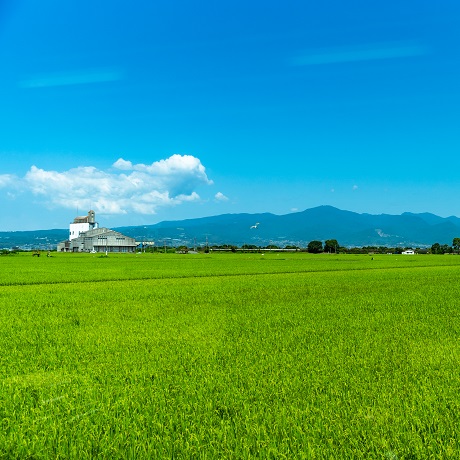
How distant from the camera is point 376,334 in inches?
257

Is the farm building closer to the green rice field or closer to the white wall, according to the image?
the white wall

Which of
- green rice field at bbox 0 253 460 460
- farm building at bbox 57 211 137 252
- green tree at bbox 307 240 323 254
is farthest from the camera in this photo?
farm building at bbox 57 211 137 252

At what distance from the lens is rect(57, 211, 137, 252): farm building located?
129 metres

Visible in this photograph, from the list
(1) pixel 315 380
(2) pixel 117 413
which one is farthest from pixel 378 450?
(2) pixel 117 413

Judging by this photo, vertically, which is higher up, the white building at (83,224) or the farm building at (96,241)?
the white building at (83,224)

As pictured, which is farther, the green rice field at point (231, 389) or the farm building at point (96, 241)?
the farm building at point (96, 241)

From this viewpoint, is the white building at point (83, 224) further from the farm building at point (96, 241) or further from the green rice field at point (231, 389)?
the green rice field at point (231, 389)

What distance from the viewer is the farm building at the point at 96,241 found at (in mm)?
128875

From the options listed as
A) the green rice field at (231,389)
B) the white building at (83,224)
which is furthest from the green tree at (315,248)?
the green rice field at (231,389)

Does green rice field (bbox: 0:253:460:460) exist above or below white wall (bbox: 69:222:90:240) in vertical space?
below

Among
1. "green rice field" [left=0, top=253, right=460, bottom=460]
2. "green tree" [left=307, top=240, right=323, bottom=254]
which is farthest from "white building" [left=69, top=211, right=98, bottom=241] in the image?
"green rice field" [left=0, top=253, right=460, bottom=460]

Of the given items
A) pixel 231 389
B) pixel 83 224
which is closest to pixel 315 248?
pixel 83 224

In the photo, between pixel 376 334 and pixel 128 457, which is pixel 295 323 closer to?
pixel 376 334

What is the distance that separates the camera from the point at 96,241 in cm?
12850
